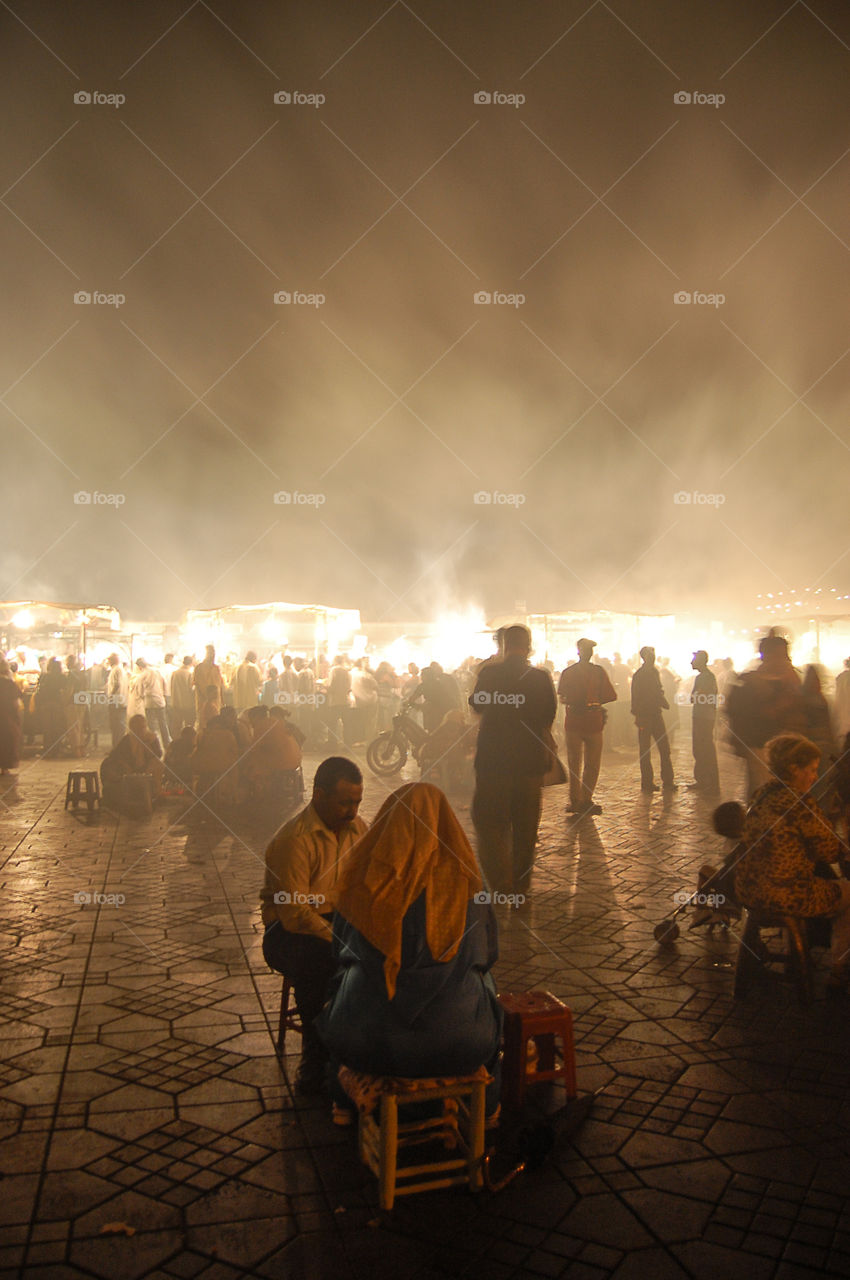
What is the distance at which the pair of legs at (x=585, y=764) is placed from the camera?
9.66 meters

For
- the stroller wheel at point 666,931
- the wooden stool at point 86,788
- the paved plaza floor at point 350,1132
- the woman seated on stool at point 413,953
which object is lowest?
the paved plaza floor at point 350,1132

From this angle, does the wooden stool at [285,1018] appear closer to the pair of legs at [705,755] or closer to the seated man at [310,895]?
the seated man at [310,895]

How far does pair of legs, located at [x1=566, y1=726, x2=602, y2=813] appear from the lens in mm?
9664

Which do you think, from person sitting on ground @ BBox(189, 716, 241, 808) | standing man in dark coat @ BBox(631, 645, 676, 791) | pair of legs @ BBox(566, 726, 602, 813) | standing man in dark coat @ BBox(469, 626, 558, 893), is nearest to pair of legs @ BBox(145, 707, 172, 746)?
person sitting on ground @ BBox(189, 716, 241, 808)

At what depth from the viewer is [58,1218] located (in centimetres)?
259

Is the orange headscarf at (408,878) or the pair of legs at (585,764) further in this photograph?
the pair of legs at (585,764)

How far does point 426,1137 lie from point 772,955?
248 centimetres

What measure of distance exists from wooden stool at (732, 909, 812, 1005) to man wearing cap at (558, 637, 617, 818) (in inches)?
197

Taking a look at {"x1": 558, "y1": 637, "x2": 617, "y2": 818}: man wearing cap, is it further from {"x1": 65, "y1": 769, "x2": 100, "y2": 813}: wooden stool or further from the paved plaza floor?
{"x1": 65, "y1": 769, "x2": 100, "y2": 813}: wooden stool

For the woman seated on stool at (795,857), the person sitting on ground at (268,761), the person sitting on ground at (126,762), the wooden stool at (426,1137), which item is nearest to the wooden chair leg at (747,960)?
the woman seated on stool at (795,857)

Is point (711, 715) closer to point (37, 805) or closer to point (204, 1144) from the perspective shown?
point (37, 805)

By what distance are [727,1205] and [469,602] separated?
5904 centimetres

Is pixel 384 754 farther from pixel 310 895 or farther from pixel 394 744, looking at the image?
pixel 310 895

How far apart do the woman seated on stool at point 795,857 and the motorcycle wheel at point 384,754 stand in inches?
350
